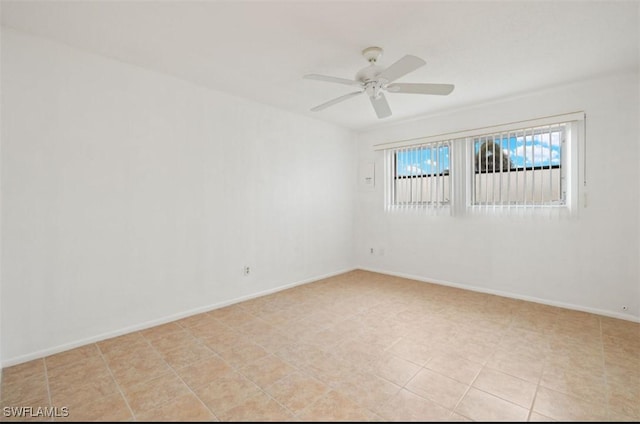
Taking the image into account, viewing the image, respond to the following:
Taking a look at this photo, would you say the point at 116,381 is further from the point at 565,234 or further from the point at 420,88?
the point at 565,234

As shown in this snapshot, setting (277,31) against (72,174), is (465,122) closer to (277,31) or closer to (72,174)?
(277,31)

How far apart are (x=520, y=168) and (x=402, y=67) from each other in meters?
2.39

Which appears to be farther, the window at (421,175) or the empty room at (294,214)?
the window at (421,175)

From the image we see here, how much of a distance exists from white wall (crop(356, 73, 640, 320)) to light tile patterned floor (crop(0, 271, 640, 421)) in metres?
0.36

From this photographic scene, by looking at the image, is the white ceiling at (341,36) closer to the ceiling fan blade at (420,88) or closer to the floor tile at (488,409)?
the ceiling fan blade at (420,88)

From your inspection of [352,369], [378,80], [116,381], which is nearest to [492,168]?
[378,80]

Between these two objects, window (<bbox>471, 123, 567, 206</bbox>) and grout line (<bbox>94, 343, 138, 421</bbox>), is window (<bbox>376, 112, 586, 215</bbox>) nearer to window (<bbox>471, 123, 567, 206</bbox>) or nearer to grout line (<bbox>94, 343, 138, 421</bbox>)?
window (<bbox>471, 123, 567, 206</bbox>)

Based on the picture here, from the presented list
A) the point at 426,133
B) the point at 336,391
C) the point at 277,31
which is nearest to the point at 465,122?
the point at 426,133

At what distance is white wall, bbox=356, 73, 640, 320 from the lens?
9.80 feet

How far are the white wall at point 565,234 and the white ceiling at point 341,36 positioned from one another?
0.37 meters

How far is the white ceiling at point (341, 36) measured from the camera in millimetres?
1992

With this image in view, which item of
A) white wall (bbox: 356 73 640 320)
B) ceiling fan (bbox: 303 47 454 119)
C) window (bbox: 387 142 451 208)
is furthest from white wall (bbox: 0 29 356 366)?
white wall (bbox: 356 73 640 320)

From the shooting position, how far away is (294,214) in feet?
14.1

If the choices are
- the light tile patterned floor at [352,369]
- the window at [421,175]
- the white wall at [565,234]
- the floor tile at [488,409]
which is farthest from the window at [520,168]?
the floor tile at [488,409]
